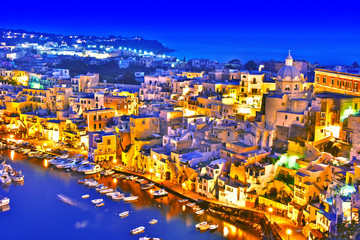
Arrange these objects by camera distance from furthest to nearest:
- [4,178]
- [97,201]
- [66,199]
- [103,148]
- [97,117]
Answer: [97,117] → [103,148] → [4,178] → [66,199] → [97,201]

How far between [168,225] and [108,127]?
9825 mm

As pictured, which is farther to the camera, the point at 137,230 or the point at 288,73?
the point at 288,73

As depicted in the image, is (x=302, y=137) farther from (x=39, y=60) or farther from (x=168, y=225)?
(x=39, y=60)

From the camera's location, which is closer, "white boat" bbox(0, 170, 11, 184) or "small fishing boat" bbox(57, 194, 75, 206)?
"small fishing boat" bbox(57, 194, 75, 206)

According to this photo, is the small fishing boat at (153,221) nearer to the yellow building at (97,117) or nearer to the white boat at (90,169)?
the white boat at (90,169)

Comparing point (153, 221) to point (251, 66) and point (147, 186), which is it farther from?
point (251, 66)

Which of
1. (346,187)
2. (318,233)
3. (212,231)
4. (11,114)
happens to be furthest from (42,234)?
(11,114)

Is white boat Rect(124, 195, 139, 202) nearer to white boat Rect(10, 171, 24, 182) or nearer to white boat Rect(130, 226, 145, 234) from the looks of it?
white boat Rect(130, 226, 145, 234)

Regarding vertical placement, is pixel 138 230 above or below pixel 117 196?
below

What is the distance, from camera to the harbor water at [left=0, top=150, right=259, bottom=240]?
13523 mm

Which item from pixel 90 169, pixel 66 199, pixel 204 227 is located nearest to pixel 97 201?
Answer: pixel 66 199

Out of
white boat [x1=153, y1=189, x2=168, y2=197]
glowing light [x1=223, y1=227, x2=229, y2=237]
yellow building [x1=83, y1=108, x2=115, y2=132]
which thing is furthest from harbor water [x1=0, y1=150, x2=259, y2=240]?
yellow building [x1=83, y1=108, x2=115, y2=132]

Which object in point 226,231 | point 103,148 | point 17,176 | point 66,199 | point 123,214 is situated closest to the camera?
point 226,231

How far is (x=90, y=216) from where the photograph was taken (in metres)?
14.7
